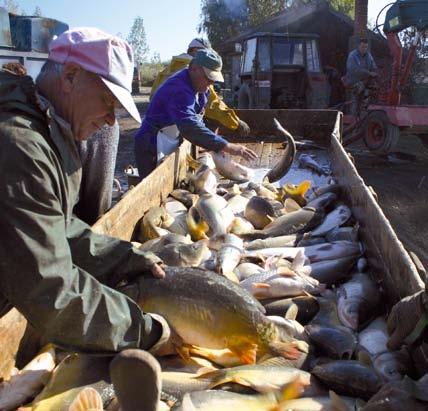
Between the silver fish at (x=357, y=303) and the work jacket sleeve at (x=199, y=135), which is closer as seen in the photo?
the silver fish at (x=357, y=303)

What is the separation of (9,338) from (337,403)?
1.52 metres

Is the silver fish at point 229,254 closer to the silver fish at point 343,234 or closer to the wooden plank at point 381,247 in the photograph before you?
the silver fish at point 343,234

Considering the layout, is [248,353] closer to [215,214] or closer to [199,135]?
[215,214]

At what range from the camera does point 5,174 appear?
182cm

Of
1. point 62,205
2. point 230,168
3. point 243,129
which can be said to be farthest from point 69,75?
point 243,129

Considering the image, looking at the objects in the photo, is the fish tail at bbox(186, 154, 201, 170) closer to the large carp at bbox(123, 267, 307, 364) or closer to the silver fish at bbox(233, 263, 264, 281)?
the silver fish at bbox(233, 263, 264, 281)

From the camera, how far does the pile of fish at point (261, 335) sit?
2.47 m

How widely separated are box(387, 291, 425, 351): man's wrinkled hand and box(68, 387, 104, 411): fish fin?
1.49m

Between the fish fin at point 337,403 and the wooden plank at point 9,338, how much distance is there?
1.49 m

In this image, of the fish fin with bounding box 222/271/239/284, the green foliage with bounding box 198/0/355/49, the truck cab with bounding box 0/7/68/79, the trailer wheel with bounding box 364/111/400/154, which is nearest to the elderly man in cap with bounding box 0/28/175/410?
the fish fin with bounding box 222/271/239/284

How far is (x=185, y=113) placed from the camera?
240 inches

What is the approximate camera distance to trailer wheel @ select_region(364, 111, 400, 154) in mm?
11656

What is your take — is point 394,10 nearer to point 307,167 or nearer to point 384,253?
point 307,167

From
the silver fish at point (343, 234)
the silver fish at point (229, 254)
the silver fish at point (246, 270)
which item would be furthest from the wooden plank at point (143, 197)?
the silver fish at point (343, 234)
